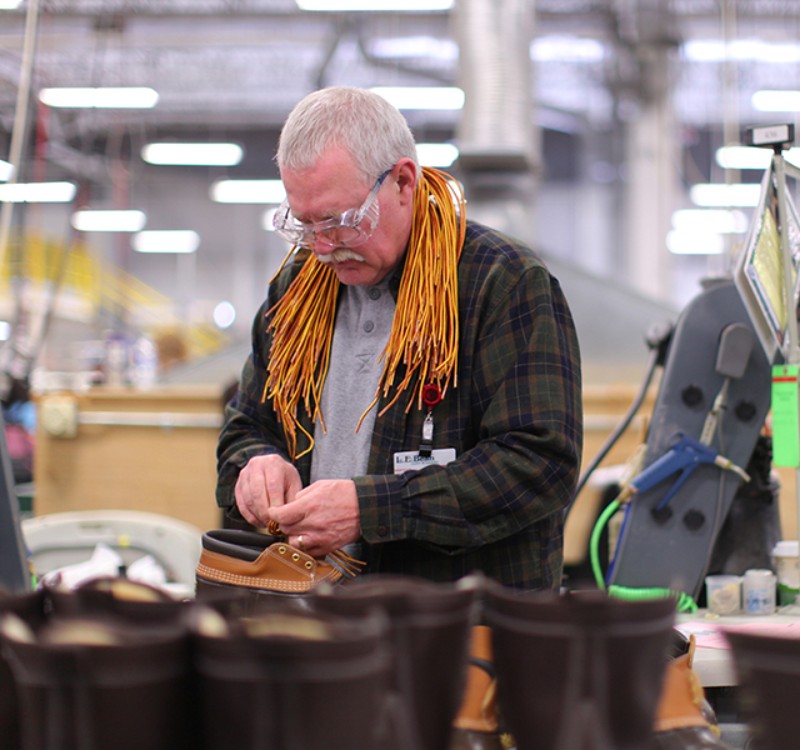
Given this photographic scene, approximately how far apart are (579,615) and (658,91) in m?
11.5

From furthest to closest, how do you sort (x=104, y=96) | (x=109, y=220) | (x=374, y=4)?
(x=109, y=220) → (x=104, y=96) → (x=374, y=4)

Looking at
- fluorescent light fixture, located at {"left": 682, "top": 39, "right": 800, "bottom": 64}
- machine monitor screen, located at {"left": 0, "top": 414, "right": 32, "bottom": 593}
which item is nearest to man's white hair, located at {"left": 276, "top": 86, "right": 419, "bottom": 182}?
machine monitor screen, located at {"left": 0, "top": 414, "right": 32, "bottom": 593}

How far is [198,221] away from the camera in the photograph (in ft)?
55.0

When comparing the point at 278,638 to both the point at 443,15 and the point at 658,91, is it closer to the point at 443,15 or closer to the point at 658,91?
the point at 443,15

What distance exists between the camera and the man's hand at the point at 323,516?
4.53ft

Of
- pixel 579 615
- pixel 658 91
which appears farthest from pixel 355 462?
pixel 658 91

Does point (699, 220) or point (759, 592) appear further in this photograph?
point (699, 220)

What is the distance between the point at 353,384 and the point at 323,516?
301 millimetres

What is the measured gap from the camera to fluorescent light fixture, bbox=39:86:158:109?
1004 centimetres

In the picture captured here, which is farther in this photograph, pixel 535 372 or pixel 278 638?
pixel 535 372

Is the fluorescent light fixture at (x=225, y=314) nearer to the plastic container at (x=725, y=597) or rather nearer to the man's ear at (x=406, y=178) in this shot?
the plastic container at (x=725, y=597)

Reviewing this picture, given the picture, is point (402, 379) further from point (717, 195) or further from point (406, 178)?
point (717, 195)

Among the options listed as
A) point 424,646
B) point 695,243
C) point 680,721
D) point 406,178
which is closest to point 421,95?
point 695,243

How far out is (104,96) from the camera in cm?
1102
